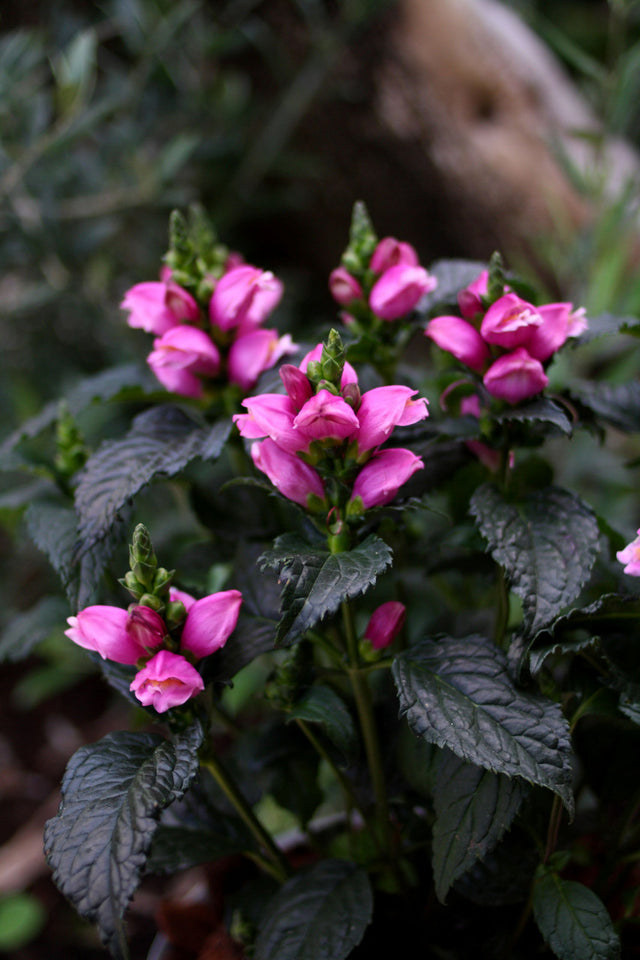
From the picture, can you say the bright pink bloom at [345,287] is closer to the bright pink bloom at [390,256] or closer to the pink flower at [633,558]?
the bright pink bloom at [390,256]

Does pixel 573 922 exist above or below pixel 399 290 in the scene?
below

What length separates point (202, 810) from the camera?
2.09 feet

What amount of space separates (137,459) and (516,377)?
11.2 inches

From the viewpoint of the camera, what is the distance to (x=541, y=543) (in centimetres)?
52

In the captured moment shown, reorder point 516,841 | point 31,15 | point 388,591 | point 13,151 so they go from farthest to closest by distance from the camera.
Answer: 1. point 31,15
2. point 13,151
3. point 388,591
4. point 516,841

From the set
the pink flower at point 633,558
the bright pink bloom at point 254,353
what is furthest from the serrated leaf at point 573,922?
the bright pink bloom at point 254,353

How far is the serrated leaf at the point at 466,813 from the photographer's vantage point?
463 mm

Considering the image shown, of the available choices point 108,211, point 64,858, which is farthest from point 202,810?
point 108,211

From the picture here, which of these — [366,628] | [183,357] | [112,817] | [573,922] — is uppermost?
[183,357]

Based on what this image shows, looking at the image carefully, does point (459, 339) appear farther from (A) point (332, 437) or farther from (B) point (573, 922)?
(B) point (573, 922)

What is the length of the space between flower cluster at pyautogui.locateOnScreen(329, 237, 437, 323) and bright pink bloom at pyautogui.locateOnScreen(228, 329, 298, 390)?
7 centimetres

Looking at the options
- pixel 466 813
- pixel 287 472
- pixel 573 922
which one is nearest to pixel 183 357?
pixel 287 472

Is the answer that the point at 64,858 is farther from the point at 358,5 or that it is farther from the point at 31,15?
the point at 31,15

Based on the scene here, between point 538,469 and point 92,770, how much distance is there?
0.41 m
